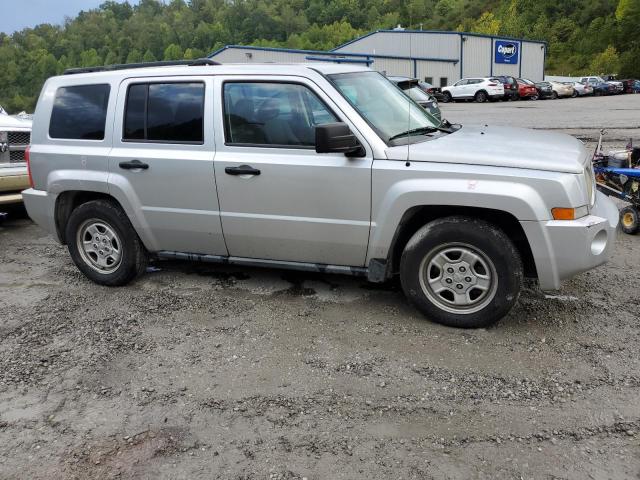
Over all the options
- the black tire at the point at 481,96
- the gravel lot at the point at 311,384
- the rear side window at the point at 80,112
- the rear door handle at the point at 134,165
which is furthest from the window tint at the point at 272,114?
the black tire at the point at 481,96

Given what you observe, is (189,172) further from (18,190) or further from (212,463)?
(18,190)

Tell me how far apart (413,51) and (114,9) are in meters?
116

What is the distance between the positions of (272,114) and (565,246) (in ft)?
7.61

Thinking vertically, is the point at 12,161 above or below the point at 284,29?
below

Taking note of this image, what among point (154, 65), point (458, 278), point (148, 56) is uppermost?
point (148, 56)

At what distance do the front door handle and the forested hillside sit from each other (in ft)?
264

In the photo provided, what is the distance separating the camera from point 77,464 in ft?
9.96

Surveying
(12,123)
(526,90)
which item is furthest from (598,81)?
(12,123)

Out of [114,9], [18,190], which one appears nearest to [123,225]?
[18,190]

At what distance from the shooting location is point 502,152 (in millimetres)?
4129

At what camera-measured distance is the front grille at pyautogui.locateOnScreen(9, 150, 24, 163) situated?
25.3 feet

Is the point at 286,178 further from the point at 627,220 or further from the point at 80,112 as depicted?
the point at 627,220

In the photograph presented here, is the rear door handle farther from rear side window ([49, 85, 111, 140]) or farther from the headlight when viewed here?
the headlight

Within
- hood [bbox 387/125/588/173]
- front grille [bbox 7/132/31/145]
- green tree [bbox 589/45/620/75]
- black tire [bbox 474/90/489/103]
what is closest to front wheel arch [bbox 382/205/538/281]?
hood [bbox 387/125/588/173]
